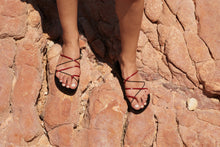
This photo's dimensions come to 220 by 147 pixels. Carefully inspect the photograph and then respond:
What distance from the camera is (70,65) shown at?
2.38m

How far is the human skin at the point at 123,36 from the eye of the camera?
2.06 metres

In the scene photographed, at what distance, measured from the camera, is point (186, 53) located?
2.63 m

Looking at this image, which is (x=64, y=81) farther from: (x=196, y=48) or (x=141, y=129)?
(x=196, y=48)

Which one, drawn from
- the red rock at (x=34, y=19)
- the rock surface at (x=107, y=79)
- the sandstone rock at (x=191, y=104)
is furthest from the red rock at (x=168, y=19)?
the red rock at (x=34, y=19)

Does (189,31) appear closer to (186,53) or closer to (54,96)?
(186,53)

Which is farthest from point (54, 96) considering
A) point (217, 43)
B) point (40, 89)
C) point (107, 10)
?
point (217, 43)

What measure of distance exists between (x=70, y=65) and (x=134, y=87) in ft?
2.37

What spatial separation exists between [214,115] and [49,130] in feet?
5.66

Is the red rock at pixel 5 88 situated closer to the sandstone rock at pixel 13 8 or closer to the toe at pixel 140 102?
the sandstone rock at pixel 13 8

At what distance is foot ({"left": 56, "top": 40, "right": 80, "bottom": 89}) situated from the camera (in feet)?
7.57

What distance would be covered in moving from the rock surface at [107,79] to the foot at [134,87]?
0.32 feet

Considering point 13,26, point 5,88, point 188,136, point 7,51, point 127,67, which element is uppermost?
point 13,26

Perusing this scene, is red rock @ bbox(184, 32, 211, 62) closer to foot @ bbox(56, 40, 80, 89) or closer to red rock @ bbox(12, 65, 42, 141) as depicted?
foot @ bbox(56, 40, 80, 89)

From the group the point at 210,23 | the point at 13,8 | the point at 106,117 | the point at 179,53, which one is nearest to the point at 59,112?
the point at 106,117
